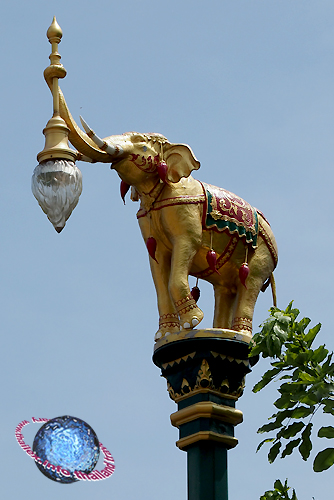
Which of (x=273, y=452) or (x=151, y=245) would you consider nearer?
(x=273, y=452)

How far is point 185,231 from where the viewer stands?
1096cm

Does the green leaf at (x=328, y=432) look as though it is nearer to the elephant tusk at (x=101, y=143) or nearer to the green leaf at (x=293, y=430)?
the green leaf at (x=293, y=430)

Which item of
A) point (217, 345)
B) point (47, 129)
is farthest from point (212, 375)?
point (47, 129)

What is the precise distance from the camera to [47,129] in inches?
400

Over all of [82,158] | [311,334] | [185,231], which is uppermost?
[82,158]

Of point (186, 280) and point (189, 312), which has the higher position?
point (186, 280)

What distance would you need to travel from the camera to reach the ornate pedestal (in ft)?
35.3

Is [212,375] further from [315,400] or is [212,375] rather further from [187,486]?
[315,400]

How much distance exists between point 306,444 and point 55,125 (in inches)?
135

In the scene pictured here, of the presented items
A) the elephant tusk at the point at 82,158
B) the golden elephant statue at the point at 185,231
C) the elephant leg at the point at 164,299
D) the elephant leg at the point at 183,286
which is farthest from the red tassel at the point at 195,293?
the elephant tusk at the point at 82,158

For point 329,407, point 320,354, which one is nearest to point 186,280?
point 320,354

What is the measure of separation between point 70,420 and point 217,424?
1.37m

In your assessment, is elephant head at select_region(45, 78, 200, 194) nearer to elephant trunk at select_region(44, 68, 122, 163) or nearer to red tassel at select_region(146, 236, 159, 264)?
elephant trunk at select_region(44, 68, 122, 163)

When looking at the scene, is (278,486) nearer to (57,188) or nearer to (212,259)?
(212,259)
